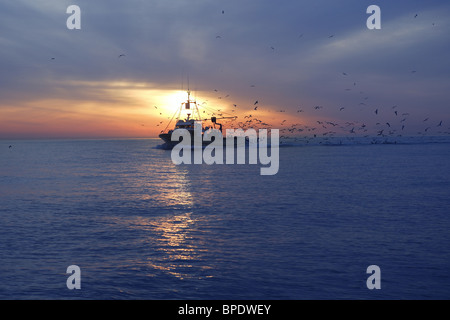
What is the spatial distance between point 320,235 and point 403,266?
386cm

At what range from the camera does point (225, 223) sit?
16859mm

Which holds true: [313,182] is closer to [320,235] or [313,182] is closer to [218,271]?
[320,235]

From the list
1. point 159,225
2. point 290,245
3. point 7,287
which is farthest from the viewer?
point 159,225

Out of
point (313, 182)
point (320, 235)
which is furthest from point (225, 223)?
point (313, 182)

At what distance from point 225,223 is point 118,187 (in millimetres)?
15746

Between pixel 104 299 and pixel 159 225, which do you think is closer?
pixel 104 299

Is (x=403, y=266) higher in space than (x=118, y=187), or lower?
lower

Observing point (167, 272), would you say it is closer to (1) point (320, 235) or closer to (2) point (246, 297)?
(2) point (246, 297)

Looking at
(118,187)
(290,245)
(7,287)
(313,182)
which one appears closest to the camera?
(7,287)
